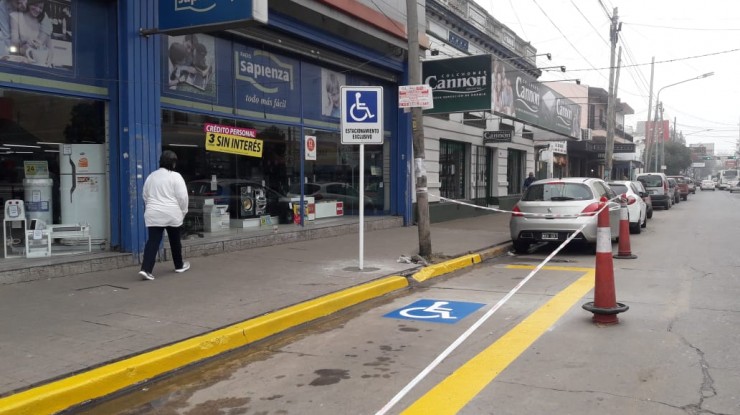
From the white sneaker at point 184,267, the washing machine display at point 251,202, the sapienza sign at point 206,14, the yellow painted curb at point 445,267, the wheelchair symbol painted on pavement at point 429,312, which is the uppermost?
the sapienza sign at point 206,14

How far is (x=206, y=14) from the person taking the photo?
26.5 ft

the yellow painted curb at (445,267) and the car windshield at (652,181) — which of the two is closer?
the yellow painted curb at (445,267)

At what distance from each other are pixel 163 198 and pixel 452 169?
13164 millimetres

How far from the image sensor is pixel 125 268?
843 centimetres

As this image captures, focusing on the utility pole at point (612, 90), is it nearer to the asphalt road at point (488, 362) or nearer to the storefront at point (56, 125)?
the asphalt road at point (488, 362)

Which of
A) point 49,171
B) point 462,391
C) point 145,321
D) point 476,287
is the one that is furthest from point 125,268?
point 462,391

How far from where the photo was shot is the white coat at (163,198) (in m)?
7.63

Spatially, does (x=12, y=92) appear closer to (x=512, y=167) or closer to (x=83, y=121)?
(x=83, y=121)

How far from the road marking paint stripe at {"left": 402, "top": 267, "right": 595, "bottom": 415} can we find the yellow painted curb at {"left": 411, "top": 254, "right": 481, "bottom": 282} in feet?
7.52

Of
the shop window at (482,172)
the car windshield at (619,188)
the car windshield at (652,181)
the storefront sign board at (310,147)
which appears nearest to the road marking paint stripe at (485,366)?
the storefront sign board at (310,147)

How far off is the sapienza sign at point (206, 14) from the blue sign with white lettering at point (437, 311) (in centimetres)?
442

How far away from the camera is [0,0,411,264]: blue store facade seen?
8062 millimetres

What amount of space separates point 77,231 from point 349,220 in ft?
22.7

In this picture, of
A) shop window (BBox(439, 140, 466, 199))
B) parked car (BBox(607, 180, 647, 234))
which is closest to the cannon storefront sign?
shop window (BBox(439, 140, 466, 199))
